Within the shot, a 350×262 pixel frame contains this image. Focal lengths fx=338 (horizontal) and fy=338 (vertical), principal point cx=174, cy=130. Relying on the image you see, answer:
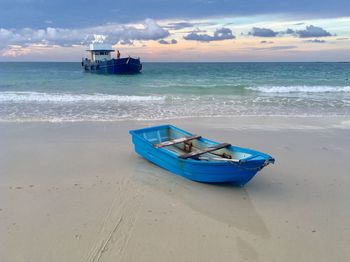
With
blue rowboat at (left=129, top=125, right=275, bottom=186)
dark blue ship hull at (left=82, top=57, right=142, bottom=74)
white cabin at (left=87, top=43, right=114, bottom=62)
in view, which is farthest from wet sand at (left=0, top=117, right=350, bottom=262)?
white cabin at (left=87, top=43, right=114, bottom=62)

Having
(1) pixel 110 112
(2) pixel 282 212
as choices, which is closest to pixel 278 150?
(2) pixel 282 212

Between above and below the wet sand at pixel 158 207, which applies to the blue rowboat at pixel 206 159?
above

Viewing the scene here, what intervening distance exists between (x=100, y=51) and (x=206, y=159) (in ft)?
147

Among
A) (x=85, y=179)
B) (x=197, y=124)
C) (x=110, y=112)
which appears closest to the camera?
(x=85, y=179)

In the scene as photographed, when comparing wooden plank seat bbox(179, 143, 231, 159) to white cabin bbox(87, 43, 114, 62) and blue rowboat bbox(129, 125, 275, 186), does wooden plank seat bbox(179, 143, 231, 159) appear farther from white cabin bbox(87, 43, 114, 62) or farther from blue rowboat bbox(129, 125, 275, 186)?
white cabin bbox(87, 43, 114, 62)

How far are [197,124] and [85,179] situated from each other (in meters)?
5.42

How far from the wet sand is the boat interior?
542 mm

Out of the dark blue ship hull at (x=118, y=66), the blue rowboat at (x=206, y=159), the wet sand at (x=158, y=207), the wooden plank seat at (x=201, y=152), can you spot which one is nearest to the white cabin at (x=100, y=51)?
the dark blue ship hull at (x=118, y=66)

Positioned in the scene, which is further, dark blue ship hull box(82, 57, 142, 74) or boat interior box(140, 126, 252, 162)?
dark blue ship hull box(82, 57, 142, 74)

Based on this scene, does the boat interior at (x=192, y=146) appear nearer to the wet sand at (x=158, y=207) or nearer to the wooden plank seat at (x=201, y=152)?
the wooden plank seat at (x=201, y=152)

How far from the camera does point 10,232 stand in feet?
14.7

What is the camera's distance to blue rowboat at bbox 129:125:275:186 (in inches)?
225

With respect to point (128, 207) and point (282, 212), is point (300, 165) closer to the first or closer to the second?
point (282, 212)

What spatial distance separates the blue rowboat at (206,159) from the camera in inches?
225
